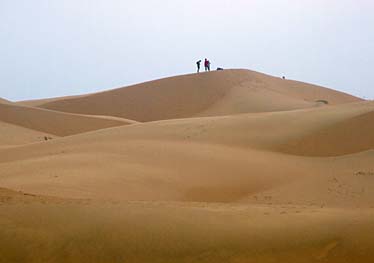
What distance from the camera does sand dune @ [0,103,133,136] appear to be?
30.4 metres

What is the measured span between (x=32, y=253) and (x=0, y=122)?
24.7m

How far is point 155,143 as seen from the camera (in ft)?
47.4

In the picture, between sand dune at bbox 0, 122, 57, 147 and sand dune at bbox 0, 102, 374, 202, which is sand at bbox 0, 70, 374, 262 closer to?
sand dune at bbox 0, 102, 374, 202

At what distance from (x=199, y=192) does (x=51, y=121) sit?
72.2 ft

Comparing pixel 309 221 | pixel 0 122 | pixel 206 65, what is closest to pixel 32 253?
pixel 309 221

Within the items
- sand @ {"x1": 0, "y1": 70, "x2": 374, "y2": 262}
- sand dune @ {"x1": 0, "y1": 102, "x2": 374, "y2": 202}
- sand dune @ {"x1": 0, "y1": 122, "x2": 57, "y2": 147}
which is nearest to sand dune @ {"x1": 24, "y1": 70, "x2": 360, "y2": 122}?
sand dune @ {"x1": 0, "y1": 122, "x2": 57, "y2": 147}

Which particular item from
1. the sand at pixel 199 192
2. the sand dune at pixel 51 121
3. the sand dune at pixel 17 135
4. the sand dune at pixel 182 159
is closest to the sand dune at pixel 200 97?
the sand dune at pixel 51 121

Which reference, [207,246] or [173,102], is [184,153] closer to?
[207,246]

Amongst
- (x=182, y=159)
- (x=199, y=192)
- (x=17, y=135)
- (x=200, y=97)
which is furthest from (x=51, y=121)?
(x=199, y=192)

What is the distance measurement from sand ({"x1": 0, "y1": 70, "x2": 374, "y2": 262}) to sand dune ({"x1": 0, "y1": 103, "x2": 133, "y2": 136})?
4684mm

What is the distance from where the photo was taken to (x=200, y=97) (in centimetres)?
3750

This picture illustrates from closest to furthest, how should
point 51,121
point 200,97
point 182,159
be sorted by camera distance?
point 182,159
point 51,121
point 200,97

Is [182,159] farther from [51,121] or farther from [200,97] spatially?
[200,97]

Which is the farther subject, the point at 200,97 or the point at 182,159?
the point at 200,97
